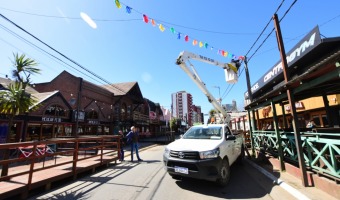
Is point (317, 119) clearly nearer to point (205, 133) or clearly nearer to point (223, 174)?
point (205, 133)

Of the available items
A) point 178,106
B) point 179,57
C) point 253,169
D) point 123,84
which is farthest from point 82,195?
point 178,106

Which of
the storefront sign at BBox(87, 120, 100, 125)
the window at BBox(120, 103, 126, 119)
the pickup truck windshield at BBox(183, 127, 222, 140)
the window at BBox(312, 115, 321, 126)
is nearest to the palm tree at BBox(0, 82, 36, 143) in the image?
the pickup truck windshield at BBox(183, 127, 222, 140)

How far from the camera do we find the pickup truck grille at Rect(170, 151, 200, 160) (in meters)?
5.22

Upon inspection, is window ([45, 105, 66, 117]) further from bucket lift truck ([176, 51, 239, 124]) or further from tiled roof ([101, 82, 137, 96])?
bucket lift truck ([176, 51, 239, 124])

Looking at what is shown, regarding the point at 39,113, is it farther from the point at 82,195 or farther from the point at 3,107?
the point at 82,195

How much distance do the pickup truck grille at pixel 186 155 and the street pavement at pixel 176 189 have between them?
0.88 m

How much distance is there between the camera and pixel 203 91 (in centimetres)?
1255

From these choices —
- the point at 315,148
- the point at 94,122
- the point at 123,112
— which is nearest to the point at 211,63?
the point at 315,148

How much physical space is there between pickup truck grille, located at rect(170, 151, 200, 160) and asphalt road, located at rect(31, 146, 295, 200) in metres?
0.88

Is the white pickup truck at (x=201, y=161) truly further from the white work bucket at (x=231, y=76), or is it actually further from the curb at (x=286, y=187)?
the white work bucket at (x=231, y=76)

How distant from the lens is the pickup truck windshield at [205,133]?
265 inches

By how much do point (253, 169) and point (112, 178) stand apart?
5491 mm

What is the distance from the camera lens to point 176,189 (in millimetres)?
5371

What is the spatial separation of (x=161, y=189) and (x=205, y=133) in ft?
8.72
